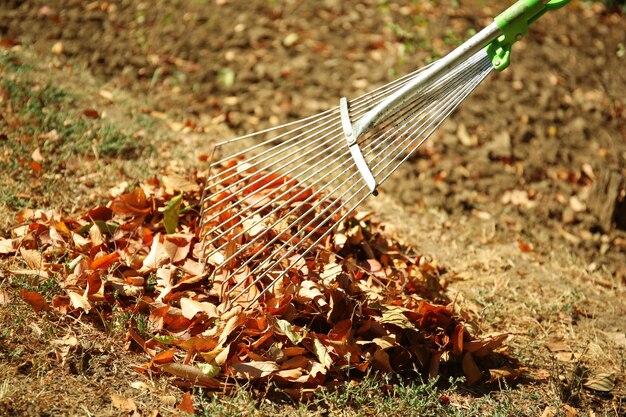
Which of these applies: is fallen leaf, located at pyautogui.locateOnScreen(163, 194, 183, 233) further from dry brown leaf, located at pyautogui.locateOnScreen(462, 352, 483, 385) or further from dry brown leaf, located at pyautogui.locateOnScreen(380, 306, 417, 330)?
dry brown leaf, located at pyautogui.locateOnScreen(462, 352, 483, 385)

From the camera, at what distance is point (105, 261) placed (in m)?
2.54

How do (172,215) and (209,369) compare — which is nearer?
(209,369)

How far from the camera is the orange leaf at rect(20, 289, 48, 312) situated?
2.28 metres

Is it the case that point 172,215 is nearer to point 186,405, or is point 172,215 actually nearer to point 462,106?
point 186,405

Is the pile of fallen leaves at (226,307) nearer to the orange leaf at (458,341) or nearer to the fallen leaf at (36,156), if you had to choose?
the orange leaf at (458,341)

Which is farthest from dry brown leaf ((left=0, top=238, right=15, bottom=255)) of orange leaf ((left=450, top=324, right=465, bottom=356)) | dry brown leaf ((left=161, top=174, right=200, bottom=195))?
orange leaf ((left=450, top=324, right=465, bottom=356))

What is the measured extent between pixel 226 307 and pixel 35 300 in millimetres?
729

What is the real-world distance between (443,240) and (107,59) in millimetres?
2960

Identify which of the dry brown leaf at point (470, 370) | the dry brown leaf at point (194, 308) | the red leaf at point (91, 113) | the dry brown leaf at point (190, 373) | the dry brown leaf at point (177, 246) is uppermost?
the red leaf at point (91, 113)

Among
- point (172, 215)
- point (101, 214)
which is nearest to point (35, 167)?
point (101, 214)

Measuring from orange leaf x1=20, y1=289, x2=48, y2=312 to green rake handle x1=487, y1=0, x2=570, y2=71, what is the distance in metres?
2.05

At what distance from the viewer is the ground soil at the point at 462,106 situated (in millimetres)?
3232

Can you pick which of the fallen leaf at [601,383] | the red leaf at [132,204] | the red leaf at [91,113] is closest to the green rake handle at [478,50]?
the red leaf at [132,204]

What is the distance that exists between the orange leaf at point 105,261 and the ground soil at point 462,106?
3.74ft
